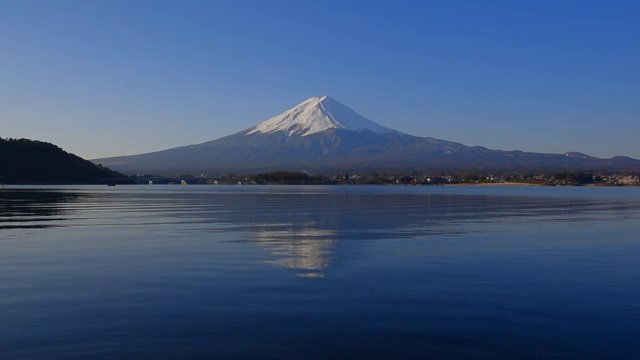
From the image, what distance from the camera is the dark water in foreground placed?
8.78 m

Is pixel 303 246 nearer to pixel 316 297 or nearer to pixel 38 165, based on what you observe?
pixel 316 297

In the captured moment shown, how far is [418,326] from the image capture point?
9789 mm

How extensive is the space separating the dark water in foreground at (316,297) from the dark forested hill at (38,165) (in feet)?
348

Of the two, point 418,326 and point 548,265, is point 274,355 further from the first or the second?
point 548,265

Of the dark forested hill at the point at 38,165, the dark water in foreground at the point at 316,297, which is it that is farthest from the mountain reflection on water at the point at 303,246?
the dark forested hill at the point at 38,165

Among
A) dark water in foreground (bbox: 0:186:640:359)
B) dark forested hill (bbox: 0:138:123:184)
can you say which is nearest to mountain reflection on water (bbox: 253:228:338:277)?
dark water in foreground (bbox: 0:186:640:359)

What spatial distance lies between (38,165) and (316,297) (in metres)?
126

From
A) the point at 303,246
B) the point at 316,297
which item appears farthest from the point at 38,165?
the point at 316,297

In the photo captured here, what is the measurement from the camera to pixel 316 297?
1177cm

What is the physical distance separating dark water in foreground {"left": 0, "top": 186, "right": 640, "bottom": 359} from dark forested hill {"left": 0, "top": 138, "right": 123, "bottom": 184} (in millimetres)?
105984

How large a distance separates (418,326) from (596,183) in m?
176

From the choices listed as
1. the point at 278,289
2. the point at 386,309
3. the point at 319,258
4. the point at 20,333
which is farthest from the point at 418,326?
the point at 319,258

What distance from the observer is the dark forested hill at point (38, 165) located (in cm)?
11894

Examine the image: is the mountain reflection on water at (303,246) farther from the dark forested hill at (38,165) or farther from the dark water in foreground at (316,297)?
the dark forested hill at (38,165)
